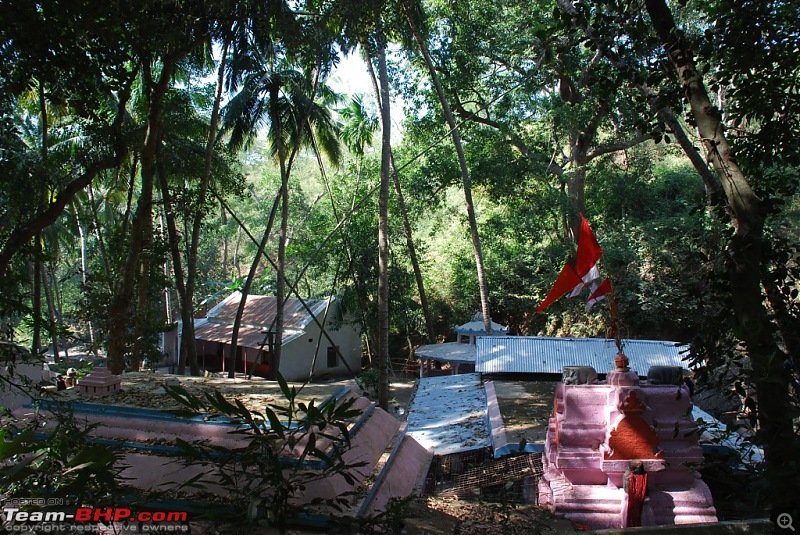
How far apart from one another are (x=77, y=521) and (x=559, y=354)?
1204cm

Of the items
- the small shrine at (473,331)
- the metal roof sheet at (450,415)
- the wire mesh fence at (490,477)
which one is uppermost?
the small shrine at (473,331)

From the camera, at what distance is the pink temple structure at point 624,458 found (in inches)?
294

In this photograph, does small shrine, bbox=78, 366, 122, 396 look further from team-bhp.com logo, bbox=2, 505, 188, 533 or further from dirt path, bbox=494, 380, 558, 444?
dirt path, bbox=494, 380, 558, 444

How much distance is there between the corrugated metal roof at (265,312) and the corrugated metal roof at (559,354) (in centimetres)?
1094

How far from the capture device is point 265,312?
80.9 ft

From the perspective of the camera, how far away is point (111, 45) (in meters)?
5.07

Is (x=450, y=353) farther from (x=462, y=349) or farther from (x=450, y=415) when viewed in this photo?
(x=450, y=415)

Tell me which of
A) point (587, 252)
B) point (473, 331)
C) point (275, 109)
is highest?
point (275, 109)

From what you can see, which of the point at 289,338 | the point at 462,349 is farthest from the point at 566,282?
the point at 289,338

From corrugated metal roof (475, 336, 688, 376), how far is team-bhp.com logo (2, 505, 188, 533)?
10.8 meters

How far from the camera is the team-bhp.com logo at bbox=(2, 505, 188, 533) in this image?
281 centimetres

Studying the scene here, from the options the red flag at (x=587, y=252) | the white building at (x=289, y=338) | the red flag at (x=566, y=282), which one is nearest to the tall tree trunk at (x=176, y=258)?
the white building at (x=289, y=338)

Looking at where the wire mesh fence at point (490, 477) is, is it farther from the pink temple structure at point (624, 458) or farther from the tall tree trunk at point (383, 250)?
the tall tree trunk at point (383, 250)

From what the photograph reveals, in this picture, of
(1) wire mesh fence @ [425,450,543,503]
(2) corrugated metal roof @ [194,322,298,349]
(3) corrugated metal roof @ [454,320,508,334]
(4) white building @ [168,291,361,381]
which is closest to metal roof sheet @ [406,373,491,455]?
(1) wire mesh fence @ [425,450,543,503]
